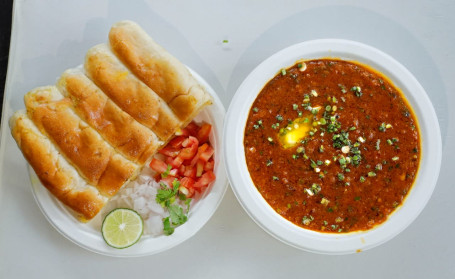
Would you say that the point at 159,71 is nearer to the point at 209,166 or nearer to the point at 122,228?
the point at 209,166

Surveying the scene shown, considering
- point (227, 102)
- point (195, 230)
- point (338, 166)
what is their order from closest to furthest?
1. point (338, 166)
2. point (195, 230)
3. point (227, 102)

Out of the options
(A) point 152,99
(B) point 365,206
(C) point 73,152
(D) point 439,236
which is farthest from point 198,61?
(D) point 439,236

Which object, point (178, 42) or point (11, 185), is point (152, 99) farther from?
point (11, 185)

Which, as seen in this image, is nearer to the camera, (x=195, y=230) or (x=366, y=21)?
(x=195, y=230)

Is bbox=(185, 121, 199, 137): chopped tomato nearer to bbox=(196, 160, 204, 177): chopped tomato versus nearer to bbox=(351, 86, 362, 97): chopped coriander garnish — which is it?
bbox=(196, 160, 204, 177): chopped tomato

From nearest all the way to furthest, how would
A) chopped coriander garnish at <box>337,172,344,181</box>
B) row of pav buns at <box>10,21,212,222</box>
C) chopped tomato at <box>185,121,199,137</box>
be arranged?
chopped coriander garnish at <box>337,172,344,181</box> < row of pav buns at <box>10,21,212,222</box> < chopped tomato at <box>185,121,199,137</box>

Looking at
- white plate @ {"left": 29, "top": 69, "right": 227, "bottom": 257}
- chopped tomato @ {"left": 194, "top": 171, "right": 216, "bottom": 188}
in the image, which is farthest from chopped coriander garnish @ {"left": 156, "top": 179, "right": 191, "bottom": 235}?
chopped tomato @ {"left": 194, "top": 171, "right": 216, "bottom": 188}
